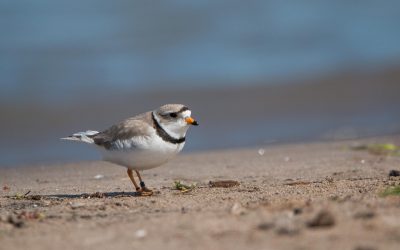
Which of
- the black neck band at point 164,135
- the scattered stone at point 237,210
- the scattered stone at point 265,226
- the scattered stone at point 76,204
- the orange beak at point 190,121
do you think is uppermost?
the orange beak at point 190,121

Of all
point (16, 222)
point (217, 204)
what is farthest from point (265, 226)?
point (16, 222)

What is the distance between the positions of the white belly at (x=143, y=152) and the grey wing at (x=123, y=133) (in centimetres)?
5

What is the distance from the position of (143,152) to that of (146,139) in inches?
4.6

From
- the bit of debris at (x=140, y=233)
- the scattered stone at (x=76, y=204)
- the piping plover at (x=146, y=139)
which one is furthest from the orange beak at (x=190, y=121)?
the bit of debris at (x=140, y=233)

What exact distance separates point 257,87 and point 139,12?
6.07 m

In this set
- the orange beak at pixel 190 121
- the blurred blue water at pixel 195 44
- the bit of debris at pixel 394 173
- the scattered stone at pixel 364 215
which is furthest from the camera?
the blurred blue water at pixel 195 44

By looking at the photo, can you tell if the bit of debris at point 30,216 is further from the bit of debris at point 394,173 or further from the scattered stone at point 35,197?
the bit of debris at point 394,173

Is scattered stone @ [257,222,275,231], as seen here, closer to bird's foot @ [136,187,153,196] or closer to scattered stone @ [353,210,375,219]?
scattered stone @ [353,210,375,219]

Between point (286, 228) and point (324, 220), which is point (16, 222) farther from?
point (324, 220)

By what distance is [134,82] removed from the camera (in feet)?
44.8

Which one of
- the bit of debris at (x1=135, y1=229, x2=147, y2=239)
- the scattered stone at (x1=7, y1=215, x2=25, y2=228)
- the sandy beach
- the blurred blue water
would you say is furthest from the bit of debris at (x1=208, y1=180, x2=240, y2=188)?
the blurred blue water

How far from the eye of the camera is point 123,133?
625 cm

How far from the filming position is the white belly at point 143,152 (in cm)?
610

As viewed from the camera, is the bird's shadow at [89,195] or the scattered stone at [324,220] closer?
the scattered stone at [324,220]
